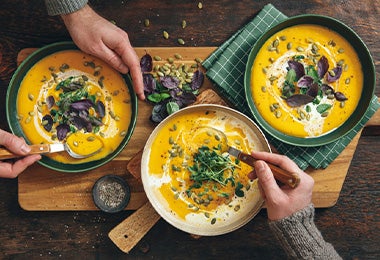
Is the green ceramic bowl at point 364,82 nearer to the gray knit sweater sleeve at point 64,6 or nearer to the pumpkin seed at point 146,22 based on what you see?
the pumpkin seed at point 146,22

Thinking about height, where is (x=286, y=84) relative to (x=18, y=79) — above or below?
above

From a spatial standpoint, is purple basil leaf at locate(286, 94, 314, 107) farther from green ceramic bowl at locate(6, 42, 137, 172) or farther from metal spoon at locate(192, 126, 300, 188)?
green ceramic bowl at locate(6, 42, 137, 172)

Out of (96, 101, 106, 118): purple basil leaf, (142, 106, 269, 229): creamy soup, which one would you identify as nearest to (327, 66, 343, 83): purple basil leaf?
(142, 106, 269, 229): creamy soup

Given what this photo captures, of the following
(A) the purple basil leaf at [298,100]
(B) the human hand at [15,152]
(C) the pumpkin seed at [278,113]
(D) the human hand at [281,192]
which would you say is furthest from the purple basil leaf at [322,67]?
(B) the human hand at [15,152]

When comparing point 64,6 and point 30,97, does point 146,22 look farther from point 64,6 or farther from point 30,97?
point 30,97

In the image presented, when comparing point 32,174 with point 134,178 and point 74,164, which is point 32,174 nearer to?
point 74,164

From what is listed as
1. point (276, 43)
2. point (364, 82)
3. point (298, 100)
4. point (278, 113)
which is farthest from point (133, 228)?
point (364, 82)

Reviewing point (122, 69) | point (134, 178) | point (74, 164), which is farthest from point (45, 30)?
point (134, 178)

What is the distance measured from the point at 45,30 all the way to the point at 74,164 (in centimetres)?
69

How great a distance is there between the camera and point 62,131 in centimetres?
213

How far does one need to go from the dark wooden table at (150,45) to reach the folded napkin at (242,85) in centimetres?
11

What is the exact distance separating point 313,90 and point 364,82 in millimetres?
262

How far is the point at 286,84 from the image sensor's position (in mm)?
2139

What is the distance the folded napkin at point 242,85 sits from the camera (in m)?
2.18
